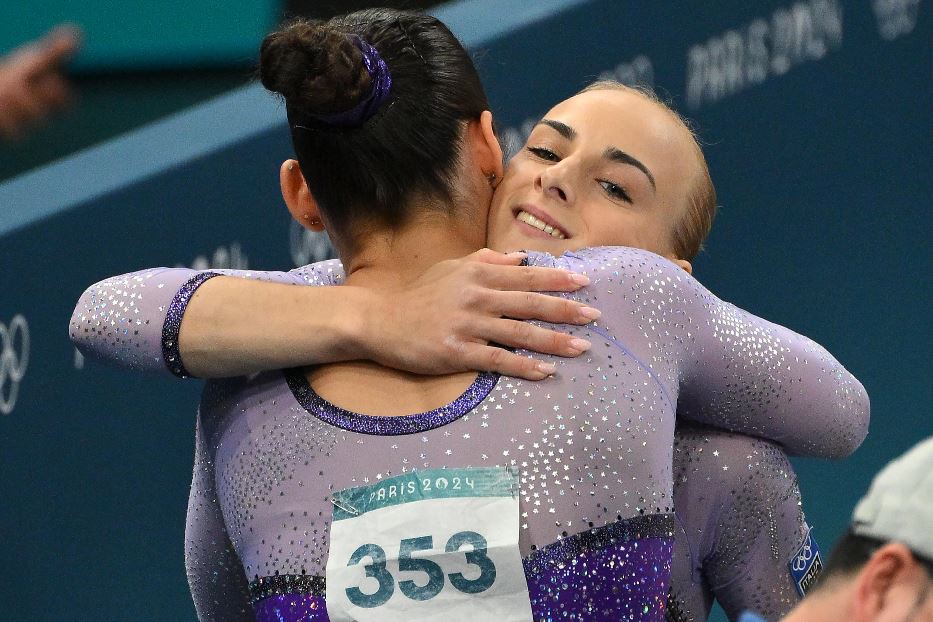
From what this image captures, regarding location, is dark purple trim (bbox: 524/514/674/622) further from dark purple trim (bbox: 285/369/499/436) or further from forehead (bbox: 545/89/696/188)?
forehead (bbox: 545/89/696/188)

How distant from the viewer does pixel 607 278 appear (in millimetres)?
1355

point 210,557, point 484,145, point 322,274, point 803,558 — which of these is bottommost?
point 803,558

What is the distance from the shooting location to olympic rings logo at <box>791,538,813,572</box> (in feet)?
5.07

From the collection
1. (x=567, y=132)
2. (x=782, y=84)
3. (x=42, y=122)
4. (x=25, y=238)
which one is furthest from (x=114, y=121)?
(x=567, y=132)

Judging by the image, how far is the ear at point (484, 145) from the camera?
1.43m

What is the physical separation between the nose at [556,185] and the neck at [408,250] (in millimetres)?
179

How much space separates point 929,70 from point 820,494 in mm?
813

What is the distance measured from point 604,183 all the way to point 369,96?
339 mm

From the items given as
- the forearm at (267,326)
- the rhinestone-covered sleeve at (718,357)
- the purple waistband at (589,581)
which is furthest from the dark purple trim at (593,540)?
the forearm at (267,326)

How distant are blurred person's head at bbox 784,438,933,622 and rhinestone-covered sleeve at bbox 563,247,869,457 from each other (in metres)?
0.47

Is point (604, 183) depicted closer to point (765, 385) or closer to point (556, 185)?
point (556, 185)

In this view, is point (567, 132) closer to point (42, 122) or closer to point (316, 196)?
point (316, 196)

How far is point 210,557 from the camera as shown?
1493 mm

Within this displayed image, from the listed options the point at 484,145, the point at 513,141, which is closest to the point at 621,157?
the point at 484,145
